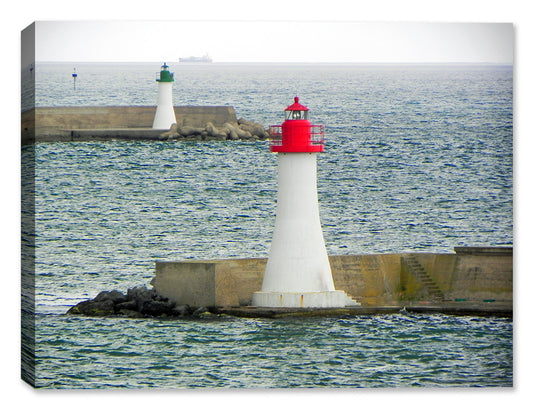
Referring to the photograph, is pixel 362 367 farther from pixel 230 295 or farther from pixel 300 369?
pixel 230 295

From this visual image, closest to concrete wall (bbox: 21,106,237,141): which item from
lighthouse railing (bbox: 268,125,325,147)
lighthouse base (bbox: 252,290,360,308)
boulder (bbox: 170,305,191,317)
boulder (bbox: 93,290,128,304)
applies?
lighthouse railing (bbox: 268,125,325,147)

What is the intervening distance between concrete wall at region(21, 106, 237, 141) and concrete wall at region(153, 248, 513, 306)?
1543mm

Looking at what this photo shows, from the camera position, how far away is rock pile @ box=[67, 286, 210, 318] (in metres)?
23.5

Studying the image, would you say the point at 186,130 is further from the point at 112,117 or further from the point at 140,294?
the point at 140,294

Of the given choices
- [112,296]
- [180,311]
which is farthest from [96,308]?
[180,311]

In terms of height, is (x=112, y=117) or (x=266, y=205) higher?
(x=112, y=117)

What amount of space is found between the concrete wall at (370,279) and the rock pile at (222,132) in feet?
4.30

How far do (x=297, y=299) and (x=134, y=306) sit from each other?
5.47 ft

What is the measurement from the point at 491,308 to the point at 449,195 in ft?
4.36

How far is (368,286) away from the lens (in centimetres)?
2458

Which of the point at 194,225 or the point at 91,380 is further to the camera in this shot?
the point at 194,225

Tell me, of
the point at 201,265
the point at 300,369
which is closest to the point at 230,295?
the point at 201,265

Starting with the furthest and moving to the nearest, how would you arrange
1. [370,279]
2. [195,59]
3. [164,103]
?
[370,279] < [164,103] < [195,59]

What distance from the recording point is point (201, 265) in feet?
78.2
